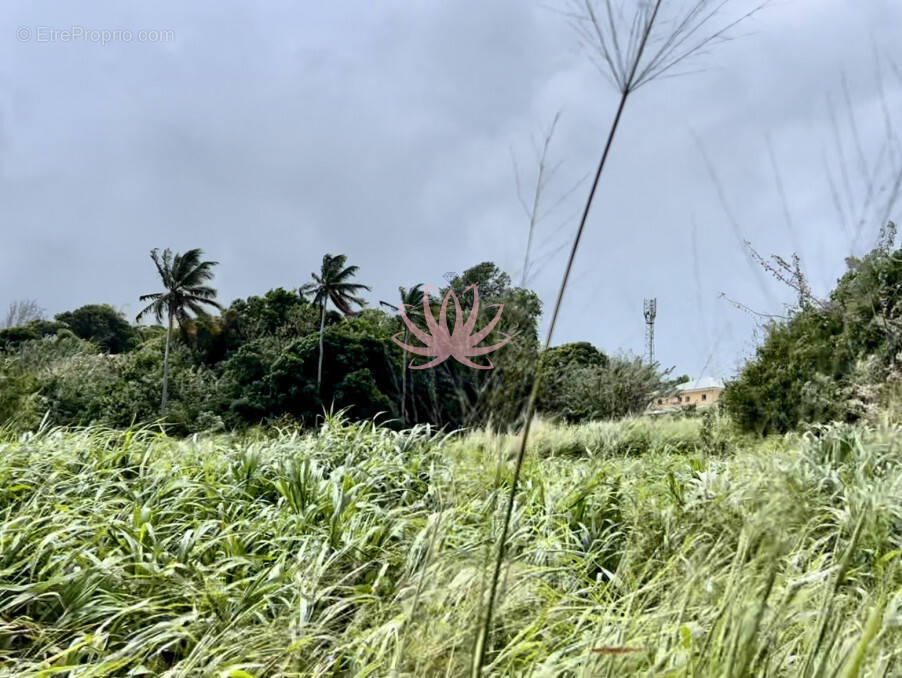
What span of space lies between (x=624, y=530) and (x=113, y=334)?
38.0 metres

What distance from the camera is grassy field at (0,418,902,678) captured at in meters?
1.24

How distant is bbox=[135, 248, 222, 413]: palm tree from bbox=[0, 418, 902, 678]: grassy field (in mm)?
23785

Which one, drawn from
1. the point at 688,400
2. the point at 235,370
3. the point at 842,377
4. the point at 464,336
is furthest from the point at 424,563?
the point at 235,370

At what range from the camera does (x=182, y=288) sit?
87.0ft

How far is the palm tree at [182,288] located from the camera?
26.3 metres

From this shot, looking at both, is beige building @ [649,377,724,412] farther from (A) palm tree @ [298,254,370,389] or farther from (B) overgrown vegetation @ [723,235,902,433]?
(A) palm tree @ [298,254,370,389]

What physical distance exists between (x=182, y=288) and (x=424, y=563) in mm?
27886

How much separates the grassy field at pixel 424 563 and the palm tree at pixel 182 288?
23.8 metres

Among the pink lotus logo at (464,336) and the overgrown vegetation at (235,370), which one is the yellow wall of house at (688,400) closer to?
the overgrown vegetation at (235,370)

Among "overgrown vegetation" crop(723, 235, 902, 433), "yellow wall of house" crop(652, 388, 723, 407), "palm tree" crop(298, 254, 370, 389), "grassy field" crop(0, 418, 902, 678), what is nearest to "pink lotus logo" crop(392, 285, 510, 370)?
"grassy field" crop(0, 418, 902, 678)

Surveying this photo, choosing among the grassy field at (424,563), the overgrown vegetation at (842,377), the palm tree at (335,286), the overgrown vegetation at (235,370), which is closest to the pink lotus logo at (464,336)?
the grassy field at (424,563)

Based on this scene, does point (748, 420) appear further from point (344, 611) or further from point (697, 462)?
point (344, 611)

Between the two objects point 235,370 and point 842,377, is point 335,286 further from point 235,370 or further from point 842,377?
point 842,377

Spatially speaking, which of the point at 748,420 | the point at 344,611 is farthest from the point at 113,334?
the point at 344,611
